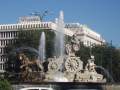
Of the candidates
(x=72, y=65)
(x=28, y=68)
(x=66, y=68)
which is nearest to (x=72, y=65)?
(x=72, y=65)

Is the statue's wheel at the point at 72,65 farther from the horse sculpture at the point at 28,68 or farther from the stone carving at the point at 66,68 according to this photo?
the horse sculpture at the point at 28,68

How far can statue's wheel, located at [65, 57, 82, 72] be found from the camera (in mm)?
55969

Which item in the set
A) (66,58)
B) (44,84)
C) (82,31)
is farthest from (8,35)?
(44,84)

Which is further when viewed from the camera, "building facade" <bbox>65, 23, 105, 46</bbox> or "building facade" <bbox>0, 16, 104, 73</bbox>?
"building facade" <bbox>65, 23, 105, 46</bbox>

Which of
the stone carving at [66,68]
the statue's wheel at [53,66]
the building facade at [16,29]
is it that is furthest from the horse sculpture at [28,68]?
the building facade at [16,29]

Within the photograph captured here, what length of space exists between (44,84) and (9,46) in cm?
6380

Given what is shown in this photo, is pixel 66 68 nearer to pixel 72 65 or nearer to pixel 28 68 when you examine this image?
pixel 72 65

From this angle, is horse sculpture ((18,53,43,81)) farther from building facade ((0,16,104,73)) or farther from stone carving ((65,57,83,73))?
building facade ((0,16,104,73))

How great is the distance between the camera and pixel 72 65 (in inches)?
2203

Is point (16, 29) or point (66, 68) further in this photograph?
point (16, 29)

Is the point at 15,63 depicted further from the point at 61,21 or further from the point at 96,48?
the point at 61,21

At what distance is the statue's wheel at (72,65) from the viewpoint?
184ft

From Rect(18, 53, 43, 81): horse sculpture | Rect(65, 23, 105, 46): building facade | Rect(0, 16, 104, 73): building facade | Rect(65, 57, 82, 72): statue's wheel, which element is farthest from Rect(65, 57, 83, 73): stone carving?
Rect(65, 23, 105, 46): building facade

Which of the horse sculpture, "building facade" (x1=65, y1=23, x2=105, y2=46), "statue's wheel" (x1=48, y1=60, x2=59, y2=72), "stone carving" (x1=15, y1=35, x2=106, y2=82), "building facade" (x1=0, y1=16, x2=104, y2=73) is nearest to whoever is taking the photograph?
the horse sculpture
